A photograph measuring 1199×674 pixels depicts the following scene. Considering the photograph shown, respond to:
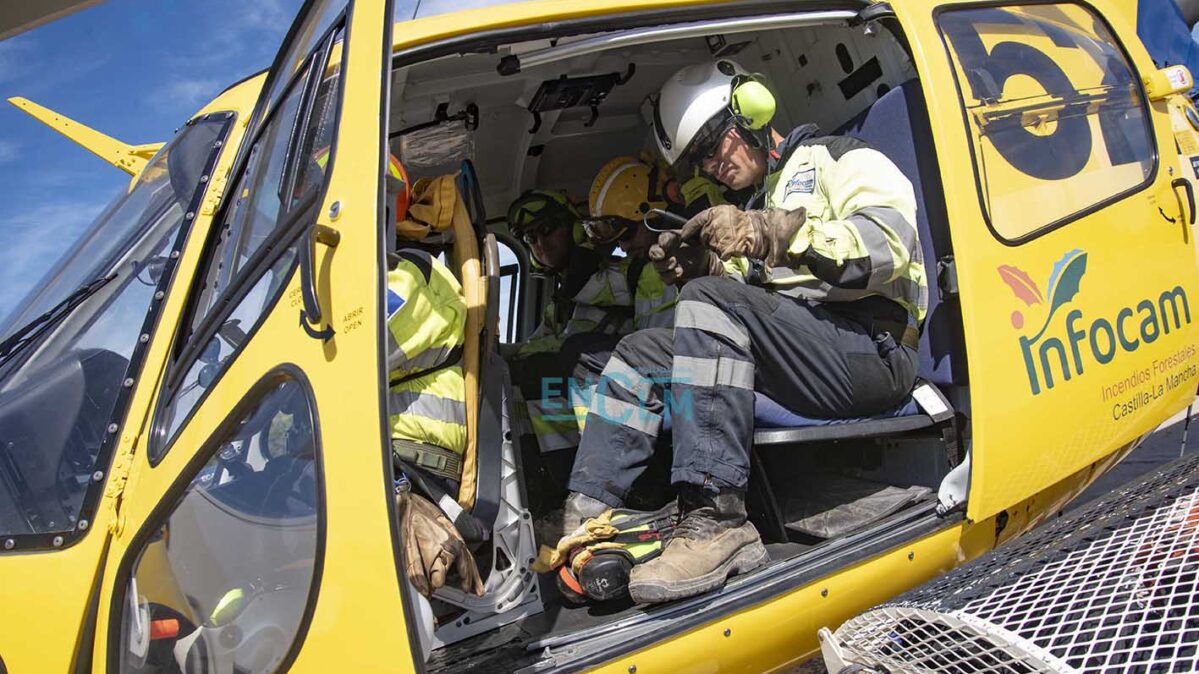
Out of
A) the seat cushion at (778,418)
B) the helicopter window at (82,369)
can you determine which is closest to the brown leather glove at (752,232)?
the seat cushion at (778,418)

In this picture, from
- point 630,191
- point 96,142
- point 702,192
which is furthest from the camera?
point 96,142

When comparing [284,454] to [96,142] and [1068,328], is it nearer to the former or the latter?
[1068,328]

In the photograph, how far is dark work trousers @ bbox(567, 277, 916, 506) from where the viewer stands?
2162 millimetres

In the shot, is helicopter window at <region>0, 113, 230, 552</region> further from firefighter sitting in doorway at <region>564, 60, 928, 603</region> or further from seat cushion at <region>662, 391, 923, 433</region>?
seat cushion at <region>662, 391, 923, 433</region>

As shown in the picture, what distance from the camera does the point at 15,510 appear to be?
1.75 metres

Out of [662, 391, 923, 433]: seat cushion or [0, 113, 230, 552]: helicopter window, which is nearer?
[0, 113, 230, 552]: helicopter window

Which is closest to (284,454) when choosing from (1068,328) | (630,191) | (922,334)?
(922,334)

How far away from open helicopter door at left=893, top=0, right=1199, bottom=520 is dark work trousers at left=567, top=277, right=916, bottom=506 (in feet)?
0.95

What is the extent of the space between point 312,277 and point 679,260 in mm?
1322

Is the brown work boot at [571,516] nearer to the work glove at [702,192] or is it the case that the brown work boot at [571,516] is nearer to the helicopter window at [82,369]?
the helicopter window at [82,369]

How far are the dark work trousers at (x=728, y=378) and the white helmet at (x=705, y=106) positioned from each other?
2.34ft

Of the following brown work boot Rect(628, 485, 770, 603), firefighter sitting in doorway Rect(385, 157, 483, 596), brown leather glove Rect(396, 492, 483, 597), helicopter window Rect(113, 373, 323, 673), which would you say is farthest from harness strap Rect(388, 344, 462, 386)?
brown work boot Rect(628, 485, 770, 603)

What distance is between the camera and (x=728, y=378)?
2188 millimetres

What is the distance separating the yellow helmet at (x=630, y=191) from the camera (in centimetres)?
349
